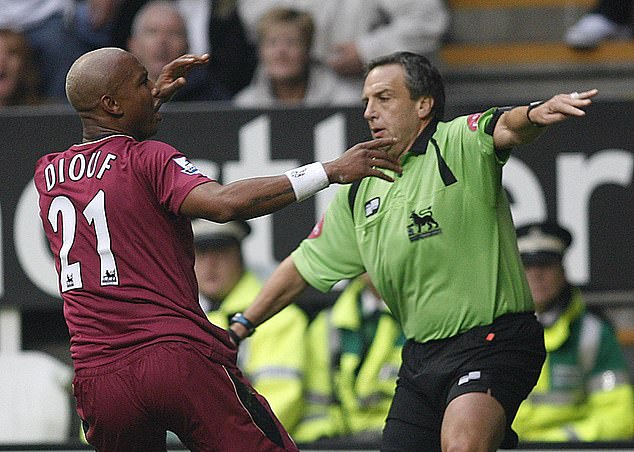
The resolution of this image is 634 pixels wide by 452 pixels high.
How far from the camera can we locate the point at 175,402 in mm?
4383

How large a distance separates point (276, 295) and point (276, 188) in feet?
4.24

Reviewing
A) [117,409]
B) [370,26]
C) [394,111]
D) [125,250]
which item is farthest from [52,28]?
[117,409]

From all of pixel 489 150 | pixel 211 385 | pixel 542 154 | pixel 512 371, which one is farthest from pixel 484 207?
pixel 542 154

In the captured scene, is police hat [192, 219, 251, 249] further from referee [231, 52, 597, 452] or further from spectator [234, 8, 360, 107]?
referee [231, 52, 597, 452]

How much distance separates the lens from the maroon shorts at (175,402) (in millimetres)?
4383

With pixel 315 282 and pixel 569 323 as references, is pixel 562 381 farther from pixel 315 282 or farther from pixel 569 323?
pixel 315 282

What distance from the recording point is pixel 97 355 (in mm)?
4492

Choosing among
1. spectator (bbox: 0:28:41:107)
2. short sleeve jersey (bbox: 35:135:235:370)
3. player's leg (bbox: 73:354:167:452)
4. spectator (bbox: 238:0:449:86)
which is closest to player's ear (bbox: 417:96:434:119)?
short sleeve jersey (bbox: 35:135:235:370)

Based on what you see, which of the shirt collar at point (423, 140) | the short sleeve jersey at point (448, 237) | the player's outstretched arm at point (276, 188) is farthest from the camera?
the shirt collar at point (423, 140)

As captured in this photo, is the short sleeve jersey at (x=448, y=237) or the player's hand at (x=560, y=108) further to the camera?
the short sleeve jersey at (x=448, y=237)

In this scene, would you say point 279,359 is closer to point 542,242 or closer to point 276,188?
point 542,242

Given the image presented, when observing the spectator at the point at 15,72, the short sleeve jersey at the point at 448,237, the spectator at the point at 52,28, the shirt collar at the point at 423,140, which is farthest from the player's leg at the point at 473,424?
the spectator at the point at 52,28

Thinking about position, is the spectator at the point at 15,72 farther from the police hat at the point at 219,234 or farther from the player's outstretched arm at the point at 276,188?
the player's outstretched arm at the point at 276,188

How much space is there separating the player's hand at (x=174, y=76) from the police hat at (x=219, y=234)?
2457 mm
